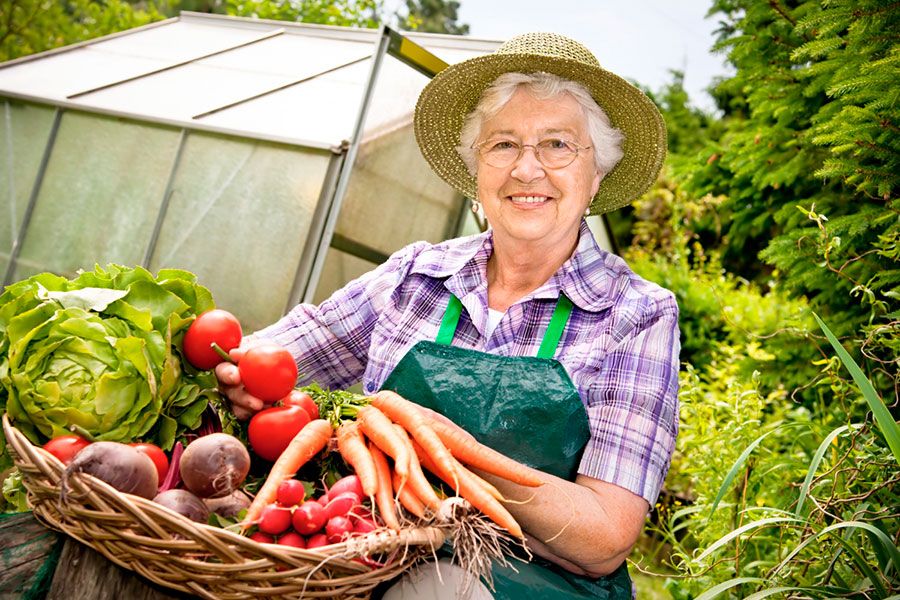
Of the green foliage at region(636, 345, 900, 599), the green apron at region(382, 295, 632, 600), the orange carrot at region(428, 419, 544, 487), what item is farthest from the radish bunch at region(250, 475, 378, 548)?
the green foliage at region(636, 345, 900, 599)

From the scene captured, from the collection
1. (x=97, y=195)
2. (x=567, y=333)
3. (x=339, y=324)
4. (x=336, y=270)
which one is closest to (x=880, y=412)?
(x=567, y=333)

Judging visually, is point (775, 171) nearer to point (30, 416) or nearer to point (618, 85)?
point (618, 85)

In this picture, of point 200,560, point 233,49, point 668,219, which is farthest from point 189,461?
point 668,219

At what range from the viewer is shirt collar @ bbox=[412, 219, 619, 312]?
7.45 feet

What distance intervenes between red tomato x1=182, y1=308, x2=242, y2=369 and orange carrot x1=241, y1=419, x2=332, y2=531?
9.9 inches

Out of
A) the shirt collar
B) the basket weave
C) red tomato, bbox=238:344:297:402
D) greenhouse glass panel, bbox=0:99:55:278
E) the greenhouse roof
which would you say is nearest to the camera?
the basket weave

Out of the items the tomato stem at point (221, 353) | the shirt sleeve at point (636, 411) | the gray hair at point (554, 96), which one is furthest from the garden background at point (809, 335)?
the tomato stem at point (221, 353)

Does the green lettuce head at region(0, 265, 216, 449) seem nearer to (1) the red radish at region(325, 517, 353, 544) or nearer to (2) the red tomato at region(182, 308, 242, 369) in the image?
(2) the red tomato at region(182, 308, 242, 369)

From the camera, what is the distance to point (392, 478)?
1749 mm

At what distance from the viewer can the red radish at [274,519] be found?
1.43 metres

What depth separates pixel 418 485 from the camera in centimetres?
163

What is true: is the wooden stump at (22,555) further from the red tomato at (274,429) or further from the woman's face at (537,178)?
the woman's face at (537,178)

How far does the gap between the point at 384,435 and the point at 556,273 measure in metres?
0.84

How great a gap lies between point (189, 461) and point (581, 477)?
967mm
